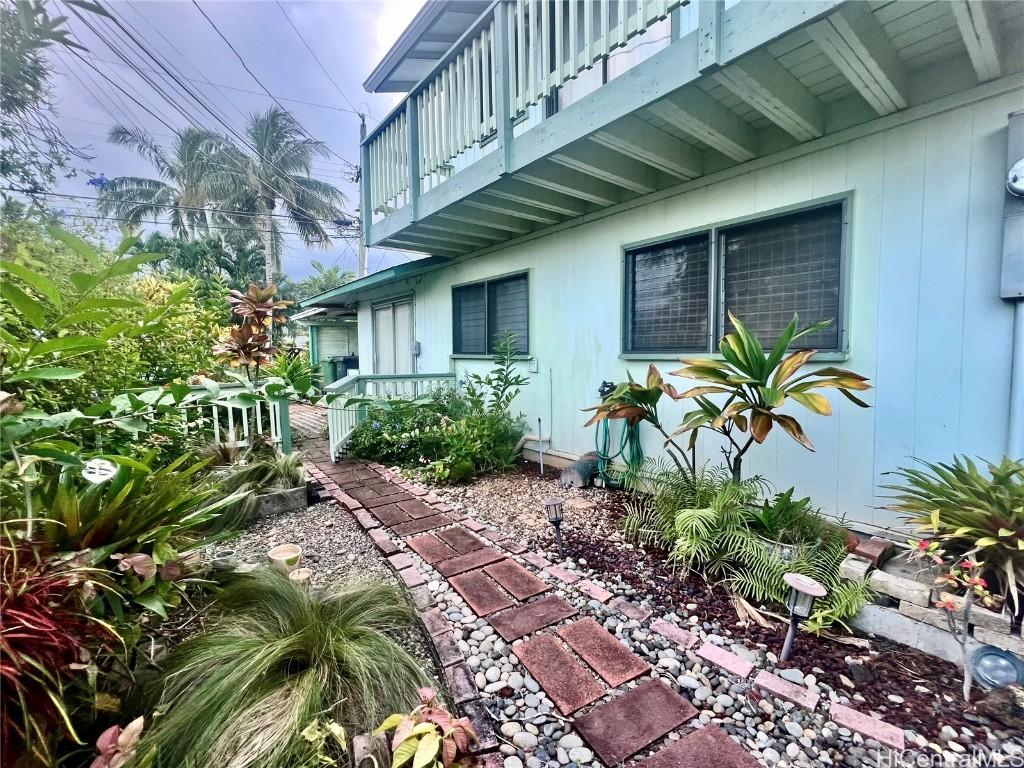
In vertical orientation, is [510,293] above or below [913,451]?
above

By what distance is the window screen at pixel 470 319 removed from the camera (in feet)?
18.8

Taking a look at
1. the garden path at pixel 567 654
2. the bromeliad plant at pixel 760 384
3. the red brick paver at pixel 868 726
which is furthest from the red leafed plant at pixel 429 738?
the bromeliad plant at pixel 760 384

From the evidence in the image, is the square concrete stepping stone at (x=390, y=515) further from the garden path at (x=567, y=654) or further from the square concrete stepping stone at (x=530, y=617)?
the square concrete stepping stone at (x=530, y=617)

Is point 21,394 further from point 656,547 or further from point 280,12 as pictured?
point 280,12

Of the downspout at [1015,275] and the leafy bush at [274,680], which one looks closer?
the leafy bush at [274,680]

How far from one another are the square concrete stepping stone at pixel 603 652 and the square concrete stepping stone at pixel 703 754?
29 centimetres

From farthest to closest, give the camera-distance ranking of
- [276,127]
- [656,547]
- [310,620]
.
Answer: [276,127], [656,547], [310,620]

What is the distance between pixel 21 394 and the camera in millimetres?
1463

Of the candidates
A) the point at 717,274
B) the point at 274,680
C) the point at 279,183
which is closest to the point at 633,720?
the point at 274,680

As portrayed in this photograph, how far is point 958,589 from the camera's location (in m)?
1.87

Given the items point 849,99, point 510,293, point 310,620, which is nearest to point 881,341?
point 849,99

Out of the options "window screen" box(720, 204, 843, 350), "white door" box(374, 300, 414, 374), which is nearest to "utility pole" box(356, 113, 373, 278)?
"white door" box(374, 300, 414, 374)

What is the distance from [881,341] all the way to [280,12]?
5.03m

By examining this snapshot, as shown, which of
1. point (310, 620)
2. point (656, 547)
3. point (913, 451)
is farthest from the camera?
point (656, 547)
